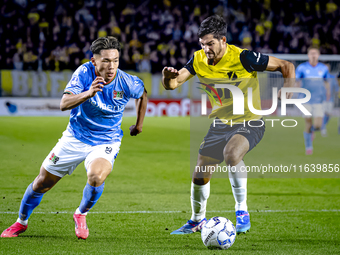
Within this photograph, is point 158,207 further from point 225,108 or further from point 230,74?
point 230,74

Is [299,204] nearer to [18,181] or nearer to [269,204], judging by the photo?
[269,204]

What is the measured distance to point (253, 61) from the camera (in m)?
4.57

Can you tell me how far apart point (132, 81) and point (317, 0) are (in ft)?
69.3

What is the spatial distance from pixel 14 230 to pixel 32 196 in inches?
Result: 14.3

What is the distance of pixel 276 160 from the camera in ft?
31.8

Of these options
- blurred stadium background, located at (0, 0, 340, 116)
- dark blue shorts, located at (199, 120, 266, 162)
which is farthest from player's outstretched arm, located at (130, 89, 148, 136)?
blurred stadium background, located at (0, 0, 340, 116)

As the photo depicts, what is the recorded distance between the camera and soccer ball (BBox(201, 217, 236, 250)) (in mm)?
4078

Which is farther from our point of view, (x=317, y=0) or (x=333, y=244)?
(x=317, y=0)

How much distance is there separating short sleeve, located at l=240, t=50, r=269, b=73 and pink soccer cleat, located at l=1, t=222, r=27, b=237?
2.64 meters

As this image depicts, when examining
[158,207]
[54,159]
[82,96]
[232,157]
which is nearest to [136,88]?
[82,96]

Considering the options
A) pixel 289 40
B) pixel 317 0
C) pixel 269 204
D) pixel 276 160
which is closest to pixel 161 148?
pixel 276 160

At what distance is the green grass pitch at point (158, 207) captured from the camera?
13.8 ft

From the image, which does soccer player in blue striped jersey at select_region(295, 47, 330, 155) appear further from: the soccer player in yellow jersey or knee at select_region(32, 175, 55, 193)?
knee at select_region(32, 175, 55, 193)

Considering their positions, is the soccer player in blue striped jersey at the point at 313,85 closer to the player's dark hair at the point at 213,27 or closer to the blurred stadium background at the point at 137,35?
the player's dark hair at the point at 213,27
